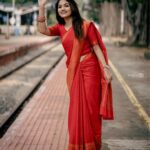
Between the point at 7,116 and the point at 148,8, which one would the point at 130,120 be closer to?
the point at 7,116

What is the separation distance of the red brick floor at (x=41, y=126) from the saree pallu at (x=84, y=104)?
1.50 meters

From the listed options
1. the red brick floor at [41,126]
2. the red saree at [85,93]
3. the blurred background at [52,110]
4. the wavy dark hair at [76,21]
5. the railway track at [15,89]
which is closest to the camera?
the wavy dark hair at [76,21]

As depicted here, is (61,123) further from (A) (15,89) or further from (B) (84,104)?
(A) (15,89)

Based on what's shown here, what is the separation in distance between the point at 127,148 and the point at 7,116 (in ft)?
10.4

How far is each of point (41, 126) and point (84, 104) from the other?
3.11 metres

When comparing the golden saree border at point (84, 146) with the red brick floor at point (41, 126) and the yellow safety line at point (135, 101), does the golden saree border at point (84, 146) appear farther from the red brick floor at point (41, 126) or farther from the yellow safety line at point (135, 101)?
the yellow safety line at point (135, 101)

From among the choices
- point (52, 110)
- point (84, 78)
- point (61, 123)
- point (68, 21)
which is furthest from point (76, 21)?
point (52, 110)

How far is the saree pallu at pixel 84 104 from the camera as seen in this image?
509 cm

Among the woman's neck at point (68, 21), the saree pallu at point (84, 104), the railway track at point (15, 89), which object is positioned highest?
the woman's neck at point (68, 21)

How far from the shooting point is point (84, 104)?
5.10 metres

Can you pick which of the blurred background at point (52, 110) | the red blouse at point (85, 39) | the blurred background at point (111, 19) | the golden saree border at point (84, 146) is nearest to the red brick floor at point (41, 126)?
the blurred background at point (52, 110)

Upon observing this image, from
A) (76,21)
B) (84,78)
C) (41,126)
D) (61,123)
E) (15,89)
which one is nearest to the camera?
(76,21)

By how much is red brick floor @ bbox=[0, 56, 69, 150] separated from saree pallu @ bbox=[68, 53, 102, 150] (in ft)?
4.93

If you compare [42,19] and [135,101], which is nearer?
[42,19]
